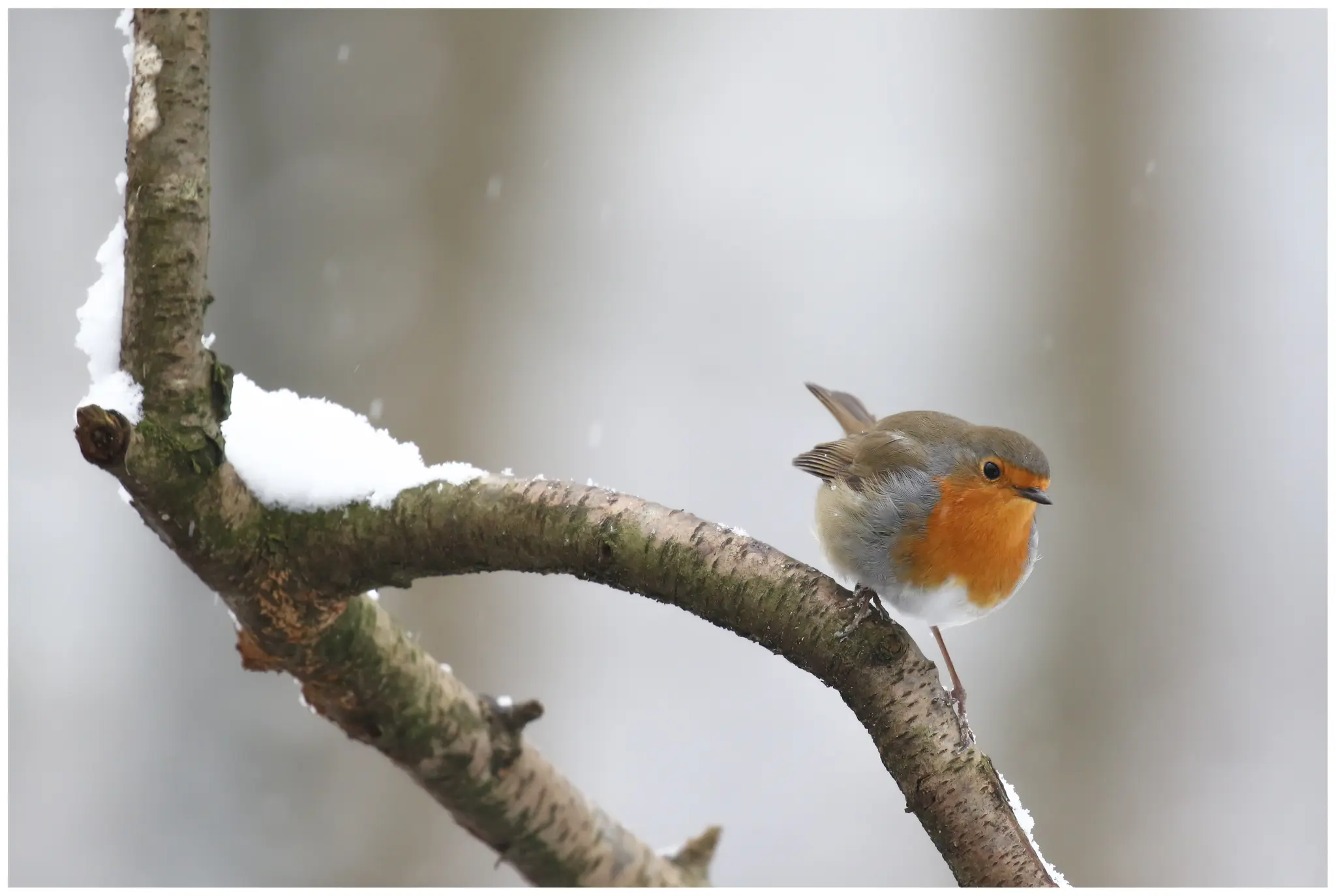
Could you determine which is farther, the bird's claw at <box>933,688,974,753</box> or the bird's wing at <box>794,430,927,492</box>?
the bird's wing at <box>794,430,927,492</box>

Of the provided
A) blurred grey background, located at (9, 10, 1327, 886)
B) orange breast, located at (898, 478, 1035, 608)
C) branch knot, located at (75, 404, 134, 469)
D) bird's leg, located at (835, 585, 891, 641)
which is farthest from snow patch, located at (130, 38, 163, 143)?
blurred grey background, located at (9, 10, 1327, 886)

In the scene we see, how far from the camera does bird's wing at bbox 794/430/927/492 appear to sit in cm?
239

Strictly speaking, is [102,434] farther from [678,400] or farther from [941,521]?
[678,400]

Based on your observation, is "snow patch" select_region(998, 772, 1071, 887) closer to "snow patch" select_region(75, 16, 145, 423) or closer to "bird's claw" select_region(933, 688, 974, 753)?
"bird's claw" select_region(933, 688, 974, 753)

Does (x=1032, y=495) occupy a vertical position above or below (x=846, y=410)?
below

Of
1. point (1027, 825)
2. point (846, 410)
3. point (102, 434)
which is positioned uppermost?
point (846, 410)

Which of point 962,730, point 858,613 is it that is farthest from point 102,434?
point 962,730

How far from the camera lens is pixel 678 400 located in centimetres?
661

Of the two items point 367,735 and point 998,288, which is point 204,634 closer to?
point 367,735

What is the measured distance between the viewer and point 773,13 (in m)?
7.33

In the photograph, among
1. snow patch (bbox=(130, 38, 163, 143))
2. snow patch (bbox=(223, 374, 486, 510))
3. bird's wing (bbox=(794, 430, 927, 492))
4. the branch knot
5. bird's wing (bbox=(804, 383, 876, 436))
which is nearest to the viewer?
the branch knot

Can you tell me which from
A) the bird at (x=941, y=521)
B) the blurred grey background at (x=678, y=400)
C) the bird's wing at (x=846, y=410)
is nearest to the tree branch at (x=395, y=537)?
the bird at (x=941, y=521)

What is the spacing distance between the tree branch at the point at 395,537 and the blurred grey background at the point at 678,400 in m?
2.88

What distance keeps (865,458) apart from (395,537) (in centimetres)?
126
